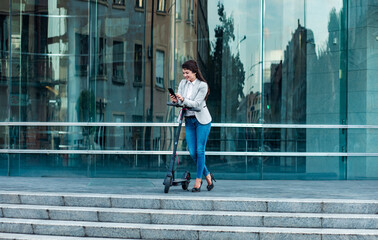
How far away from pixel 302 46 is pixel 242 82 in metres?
1.36

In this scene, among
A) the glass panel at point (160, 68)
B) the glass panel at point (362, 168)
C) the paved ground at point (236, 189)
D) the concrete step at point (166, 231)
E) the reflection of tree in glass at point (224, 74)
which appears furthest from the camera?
the glass panel at point (160, 68)

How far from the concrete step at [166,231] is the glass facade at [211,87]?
442 cm

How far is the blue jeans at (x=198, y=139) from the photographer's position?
7781 millimetres

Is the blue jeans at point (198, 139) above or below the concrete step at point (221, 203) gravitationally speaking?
above

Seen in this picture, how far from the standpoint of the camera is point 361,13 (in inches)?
430

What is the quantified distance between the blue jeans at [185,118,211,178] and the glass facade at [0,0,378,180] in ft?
10.0

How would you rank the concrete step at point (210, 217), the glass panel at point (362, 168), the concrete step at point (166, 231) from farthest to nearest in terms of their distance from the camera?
1. the glass panel at point (362, 168)
2. the concrete step at point (210, 217)
3. the concrete step at point (166, 231)

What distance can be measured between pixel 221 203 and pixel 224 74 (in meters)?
4.57

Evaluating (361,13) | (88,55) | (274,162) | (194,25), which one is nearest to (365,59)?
(361,13)

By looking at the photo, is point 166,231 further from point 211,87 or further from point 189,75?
point 211,87

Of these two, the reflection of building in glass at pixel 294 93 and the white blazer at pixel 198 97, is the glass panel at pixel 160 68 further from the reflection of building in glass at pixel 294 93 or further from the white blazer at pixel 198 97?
the white blazer at pixel 198 97

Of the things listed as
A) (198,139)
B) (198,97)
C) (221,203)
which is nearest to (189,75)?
(198,97)

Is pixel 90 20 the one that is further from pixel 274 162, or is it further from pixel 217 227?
pixel 217 227

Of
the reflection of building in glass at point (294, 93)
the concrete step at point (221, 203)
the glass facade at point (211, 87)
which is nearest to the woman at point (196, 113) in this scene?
the concrete step at point (221, 203)
